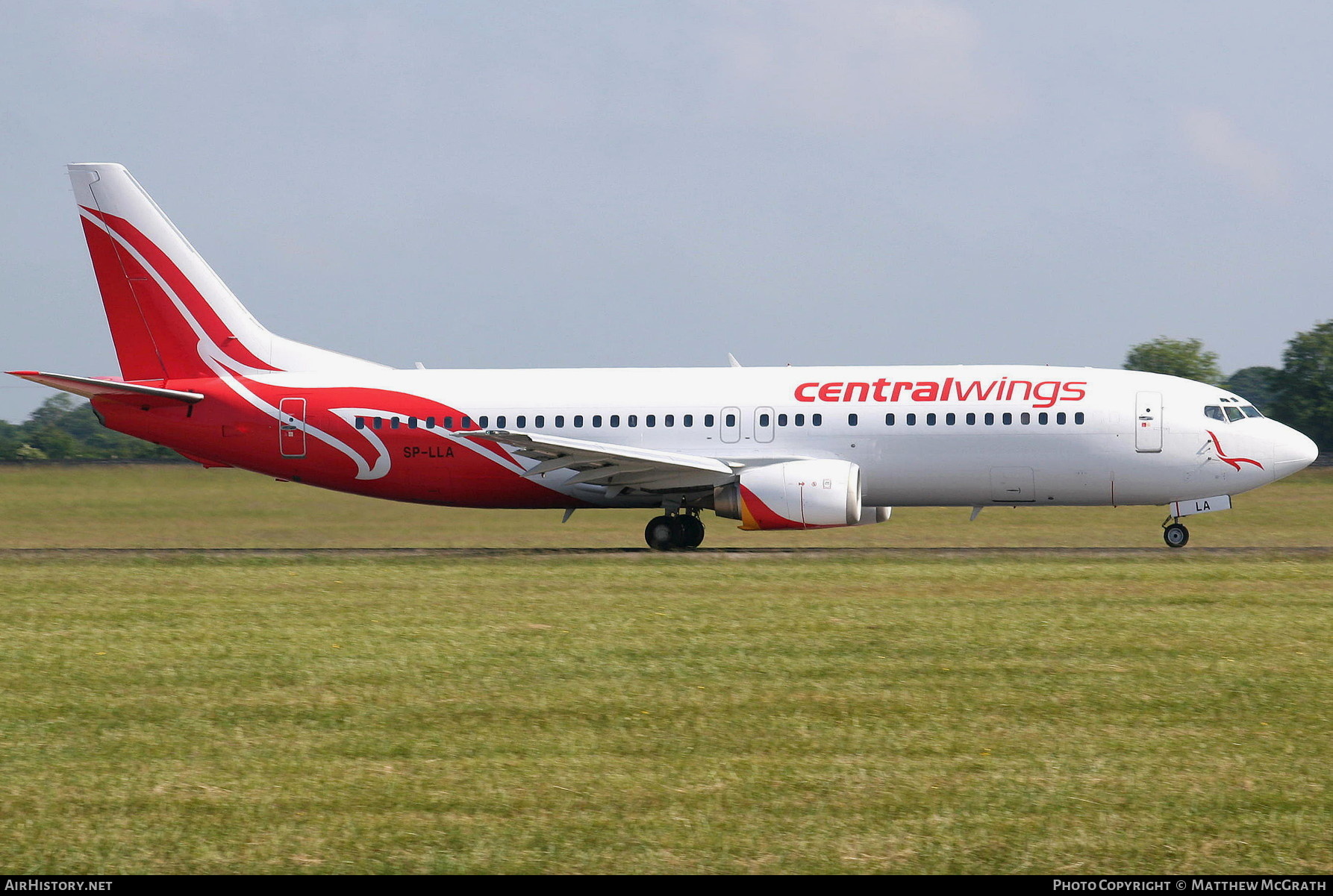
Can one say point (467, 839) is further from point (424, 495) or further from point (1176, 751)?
point (424, 495)

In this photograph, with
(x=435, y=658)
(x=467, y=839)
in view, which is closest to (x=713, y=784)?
(x=467, y=839)

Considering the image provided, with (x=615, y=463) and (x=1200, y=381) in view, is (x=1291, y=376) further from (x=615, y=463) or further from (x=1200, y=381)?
(x=615, y=463)

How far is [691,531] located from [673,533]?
42 cm

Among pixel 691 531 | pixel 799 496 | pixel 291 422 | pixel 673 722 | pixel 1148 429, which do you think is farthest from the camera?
pixel 291 422

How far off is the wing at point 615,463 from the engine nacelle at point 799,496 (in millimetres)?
730

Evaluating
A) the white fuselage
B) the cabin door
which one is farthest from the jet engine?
the cabin door

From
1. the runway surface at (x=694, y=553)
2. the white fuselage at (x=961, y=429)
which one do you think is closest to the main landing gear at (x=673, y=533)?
the runway surface at (x=694, y=553)

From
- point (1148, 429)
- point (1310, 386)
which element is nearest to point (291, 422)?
point (1148, 429)

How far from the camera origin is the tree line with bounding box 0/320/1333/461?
6131 centimetres

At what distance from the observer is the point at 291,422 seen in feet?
98.2

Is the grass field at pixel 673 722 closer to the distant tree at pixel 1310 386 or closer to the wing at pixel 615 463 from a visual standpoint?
the wing at pixel 615 463

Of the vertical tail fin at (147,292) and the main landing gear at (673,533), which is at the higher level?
the vertical tail fin at (147,292)

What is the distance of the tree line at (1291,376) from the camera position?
82.9m

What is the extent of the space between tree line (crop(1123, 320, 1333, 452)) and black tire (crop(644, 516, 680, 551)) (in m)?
42.3
